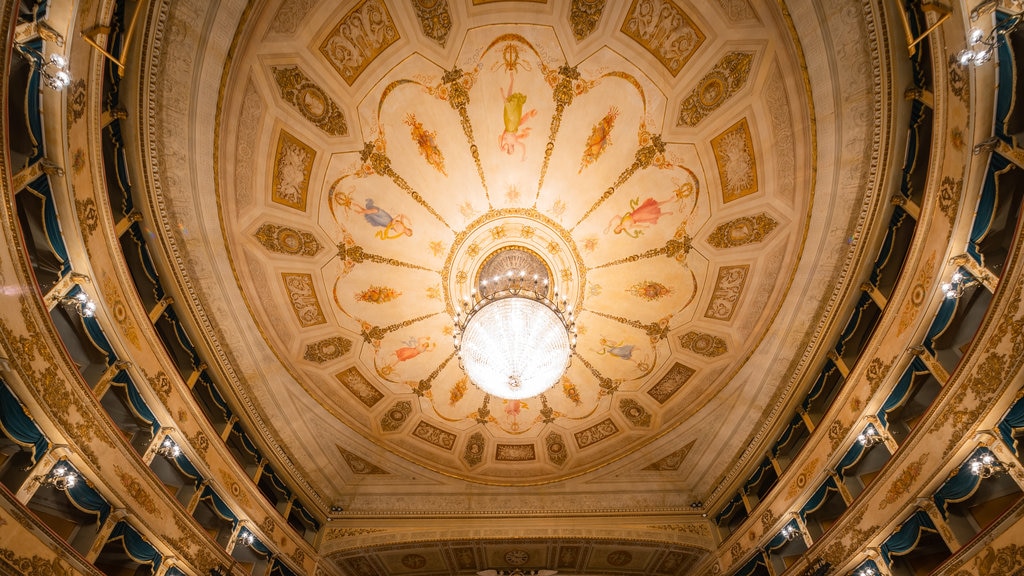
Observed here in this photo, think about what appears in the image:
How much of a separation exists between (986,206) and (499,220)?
18.8 ft

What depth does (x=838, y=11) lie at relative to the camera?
521cm

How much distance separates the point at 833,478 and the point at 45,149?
10.1 meters

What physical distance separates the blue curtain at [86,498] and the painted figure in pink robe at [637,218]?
7.23m

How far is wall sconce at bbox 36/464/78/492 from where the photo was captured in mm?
4902

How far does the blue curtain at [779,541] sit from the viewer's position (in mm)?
7613

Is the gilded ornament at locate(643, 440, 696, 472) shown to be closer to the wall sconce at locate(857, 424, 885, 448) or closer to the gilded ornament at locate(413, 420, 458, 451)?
the wall sconce at locate(857, 424, 885, 448)

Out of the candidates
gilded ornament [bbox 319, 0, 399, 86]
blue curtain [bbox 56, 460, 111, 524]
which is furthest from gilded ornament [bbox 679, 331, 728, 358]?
blue curtain [bbox 56, 460, 111, 524]

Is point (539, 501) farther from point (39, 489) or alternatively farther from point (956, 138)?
point (956, 138)

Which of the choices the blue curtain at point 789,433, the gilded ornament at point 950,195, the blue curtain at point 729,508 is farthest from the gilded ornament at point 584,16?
the blue curtain at point 729,508

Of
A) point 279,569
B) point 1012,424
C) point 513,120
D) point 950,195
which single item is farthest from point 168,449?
point 950,195

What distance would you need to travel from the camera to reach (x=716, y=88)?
646 cm

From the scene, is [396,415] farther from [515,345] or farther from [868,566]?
[868,566]

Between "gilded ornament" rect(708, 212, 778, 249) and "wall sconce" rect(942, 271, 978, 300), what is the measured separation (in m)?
2.37

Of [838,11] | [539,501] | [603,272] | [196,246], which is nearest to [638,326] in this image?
[603,272]
